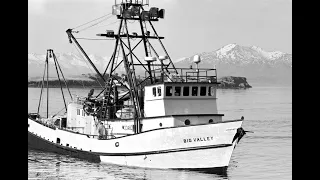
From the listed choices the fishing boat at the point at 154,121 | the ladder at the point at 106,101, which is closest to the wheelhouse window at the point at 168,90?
the fishing boat at the point at 154,121

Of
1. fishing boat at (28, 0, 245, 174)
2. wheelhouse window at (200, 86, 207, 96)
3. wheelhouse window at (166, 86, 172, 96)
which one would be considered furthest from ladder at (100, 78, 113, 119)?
wheelhouse window at (200, 86, 207, 96)

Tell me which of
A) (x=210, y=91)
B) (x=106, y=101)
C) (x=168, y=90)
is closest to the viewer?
(x=168, y=90)

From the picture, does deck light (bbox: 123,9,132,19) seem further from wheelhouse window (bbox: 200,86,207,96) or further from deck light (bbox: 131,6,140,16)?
wheelhouse window (bbox: 200,86,207,96)

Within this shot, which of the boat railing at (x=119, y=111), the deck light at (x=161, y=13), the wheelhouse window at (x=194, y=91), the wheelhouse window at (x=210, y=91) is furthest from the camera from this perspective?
the boat railing at (x=119, y=111)

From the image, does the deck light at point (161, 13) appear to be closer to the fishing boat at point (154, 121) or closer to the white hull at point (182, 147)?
the fishing boat at point (154, 121)

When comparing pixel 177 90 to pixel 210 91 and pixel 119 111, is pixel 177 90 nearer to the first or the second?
pixel 210 91

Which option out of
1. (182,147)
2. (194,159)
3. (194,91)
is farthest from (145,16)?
(194,159)

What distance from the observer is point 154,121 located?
2641cm

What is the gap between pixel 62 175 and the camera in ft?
83.2

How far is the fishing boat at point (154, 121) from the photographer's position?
24469mm

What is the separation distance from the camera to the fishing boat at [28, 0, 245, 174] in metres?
24.5
